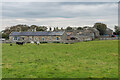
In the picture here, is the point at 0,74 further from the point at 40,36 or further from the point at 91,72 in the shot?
the point at 40,36

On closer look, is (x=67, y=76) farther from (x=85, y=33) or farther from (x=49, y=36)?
(x=85, y=33)

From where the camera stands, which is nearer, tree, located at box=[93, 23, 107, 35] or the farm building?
the farm building

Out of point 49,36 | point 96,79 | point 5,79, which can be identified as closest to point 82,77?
point 96,79

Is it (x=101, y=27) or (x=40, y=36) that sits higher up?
(x=101, y=27)

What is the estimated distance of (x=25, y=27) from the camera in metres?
109

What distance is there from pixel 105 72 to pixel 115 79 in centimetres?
140

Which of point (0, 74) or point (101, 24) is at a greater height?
point (101, 24)

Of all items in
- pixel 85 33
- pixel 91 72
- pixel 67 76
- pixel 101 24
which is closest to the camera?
pixel 67 76

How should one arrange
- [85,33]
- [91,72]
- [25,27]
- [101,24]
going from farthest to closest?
1. [101,24]
2. [25,27]
3. [85,33]
4. [91,72]

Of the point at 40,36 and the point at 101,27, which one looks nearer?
the point at 40,36

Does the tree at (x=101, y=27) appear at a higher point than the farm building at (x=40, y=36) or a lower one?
higher

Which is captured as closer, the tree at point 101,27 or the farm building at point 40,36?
the farm building at point 40,36

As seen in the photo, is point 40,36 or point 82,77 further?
point 40,36

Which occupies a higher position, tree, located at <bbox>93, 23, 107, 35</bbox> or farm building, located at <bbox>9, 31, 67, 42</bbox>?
tree, located at <bbox>93, 23, 107, 35</bbox>
